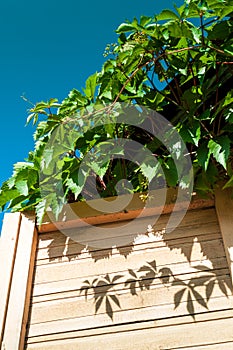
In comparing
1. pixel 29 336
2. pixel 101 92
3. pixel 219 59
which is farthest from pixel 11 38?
pixel 29 336

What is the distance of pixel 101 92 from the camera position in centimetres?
119

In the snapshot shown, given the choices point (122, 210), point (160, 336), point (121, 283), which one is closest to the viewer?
point (160, 336)

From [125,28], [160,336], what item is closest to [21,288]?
[160,336]

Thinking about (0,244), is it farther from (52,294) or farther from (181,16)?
(181,16)

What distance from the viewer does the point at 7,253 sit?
1165 millimetres

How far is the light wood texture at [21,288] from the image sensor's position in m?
0.99

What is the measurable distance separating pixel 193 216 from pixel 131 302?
0.32m

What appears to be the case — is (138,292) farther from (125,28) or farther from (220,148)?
(125,28)

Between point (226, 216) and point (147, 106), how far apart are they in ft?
1.44

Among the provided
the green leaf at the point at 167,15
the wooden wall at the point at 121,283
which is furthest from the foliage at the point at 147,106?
the wooden wall at the point at 121,283

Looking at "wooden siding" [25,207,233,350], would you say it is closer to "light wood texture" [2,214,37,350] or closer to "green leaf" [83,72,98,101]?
"light wood texture" [2,214,37,350]

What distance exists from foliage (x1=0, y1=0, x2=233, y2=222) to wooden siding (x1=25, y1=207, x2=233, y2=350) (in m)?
0.16

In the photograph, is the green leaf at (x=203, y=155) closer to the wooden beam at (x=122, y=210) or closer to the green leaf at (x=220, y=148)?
the green leaf at (x=220, y=148)

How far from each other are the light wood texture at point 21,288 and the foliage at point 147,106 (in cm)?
9
